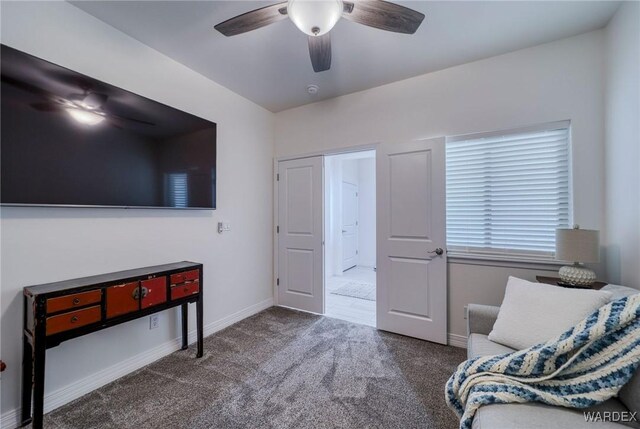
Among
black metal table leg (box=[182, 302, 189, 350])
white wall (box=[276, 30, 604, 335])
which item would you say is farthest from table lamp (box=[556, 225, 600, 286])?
black metal table leg (box=[182, 302, 189, 350])

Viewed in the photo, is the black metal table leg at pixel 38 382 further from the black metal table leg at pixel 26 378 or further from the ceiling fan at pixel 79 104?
the ceiling fan at pixel 79 104

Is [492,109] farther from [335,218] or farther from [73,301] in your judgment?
[335,218]

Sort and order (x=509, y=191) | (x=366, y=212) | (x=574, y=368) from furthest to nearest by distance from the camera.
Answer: (x=366, y=212) < (x=509, y=191) < (x=574, y=368)

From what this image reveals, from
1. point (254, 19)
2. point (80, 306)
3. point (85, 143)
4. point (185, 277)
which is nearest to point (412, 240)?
point (185, 277)

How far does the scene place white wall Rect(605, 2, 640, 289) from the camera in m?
1.63

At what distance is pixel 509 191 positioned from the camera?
7.75 ft

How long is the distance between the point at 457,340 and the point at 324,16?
2809 mm

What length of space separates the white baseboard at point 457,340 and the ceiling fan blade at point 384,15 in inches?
101

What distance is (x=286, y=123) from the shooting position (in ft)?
11.6

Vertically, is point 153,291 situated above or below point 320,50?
below

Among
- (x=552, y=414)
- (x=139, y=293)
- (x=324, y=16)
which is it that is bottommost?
(x=552, y=414)

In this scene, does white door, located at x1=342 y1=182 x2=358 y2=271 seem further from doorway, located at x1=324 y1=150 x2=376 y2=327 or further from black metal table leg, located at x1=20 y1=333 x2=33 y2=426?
black metal table leg, located at x1=20 y1=333 x2=33 y2=426

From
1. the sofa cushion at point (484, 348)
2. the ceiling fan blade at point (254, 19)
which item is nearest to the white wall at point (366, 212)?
the sofa cushion at point (484, 348)

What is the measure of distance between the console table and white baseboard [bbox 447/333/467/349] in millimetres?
2456
